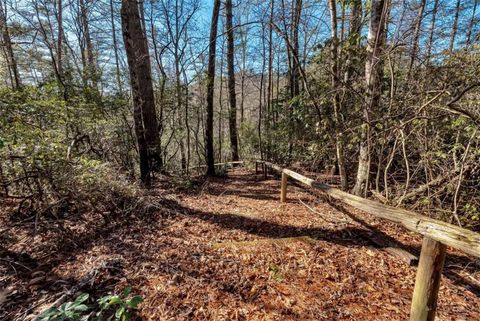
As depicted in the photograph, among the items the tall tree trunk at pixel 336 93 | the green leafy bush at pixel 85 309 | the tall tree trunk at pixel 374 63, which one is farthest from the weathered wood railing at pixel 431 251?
the tall tree trunk at pixel 336 93

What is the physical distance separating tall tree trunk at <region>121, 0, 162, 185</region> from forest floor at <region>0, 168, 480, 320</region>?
2468 millimetres

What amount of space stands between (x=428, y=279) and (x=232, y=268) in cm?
187

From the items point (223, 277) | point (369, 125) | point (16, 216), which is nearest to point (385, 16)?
point (369, 125)

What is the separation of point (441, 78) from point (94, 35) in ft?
48.7

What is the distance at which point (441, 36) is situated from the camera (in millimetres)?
4418

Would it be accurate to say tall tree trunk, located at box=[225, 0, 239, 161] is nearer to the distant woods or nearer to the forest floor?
the distant woods

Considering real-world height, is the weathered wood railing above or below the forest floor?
above

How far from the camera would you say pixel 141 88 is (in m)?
7.10

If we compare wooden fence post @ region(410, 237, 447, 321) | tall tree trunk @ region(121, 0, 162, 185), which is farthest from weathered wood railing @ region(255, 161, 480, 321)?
tall tree trunk @ region(121, 0, 162, 185)

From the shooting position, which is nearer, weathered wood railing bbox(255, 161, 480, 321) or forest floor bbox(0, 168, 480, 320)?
weathered wood railing bbox(255, 161, 480, 321)

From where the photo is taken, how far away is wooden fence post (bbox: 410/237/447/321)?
176cm

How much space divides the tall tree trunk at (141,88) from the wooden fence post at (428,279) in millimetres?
5976

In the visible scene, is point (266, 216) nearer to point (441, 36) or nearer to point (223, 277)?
point (223, 277)

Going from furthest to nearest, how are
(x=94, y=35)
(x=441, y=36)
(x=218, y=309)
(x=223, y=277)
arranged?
(x=94, y=35) → (x=441, y=36) → (x=223, y=277) → (x=218, y=309)
